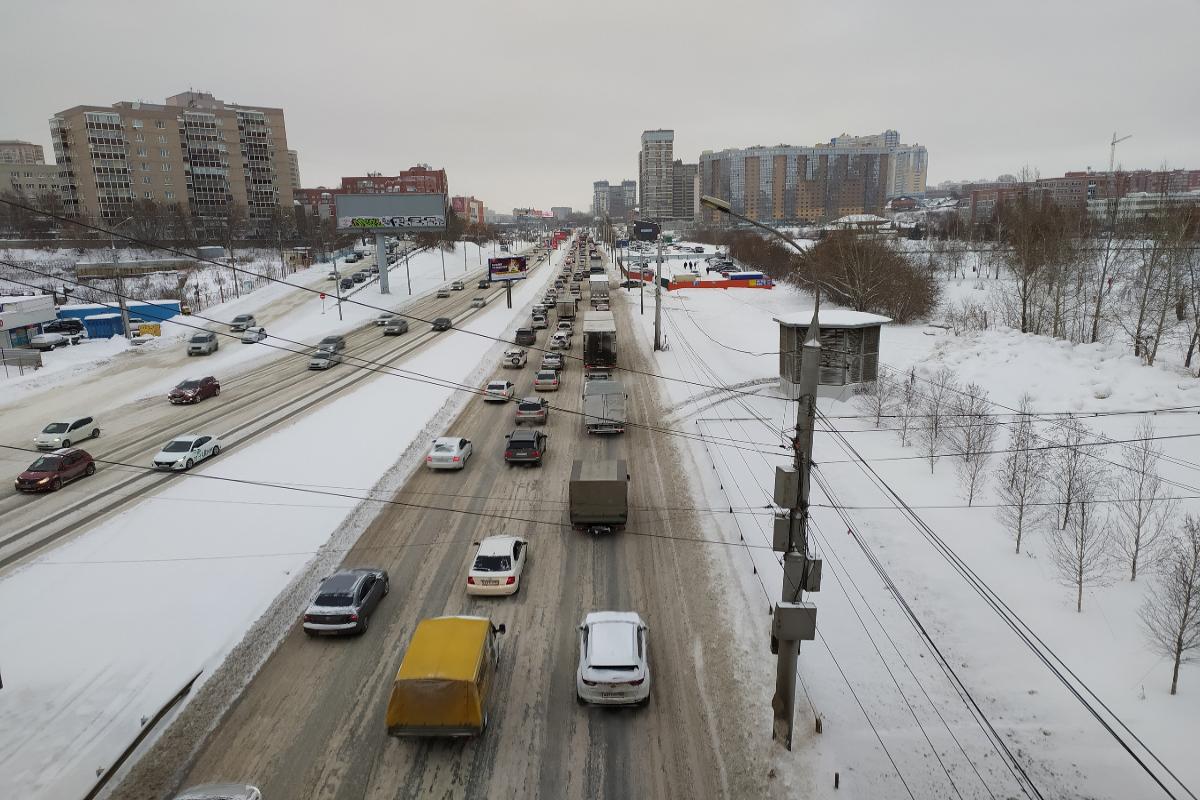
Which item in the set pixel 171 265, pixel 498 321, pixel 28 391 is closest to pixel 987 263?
pixel 498 321

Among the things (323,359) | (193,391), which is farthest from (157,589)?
(323,359)

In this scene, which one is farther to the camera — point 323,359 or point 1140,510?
point 323,359

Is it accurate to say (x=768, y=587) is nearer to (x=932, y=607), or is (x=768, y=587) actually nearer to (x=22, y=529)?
(x=932, y=607)

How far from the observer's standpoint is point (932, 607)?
50.2ft

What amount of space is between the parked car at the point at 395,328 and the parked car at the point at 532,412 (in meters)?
29.3

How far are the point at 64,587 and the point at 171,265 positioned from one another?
90.6 metres

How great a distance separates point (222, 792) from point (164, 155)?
145567 mm

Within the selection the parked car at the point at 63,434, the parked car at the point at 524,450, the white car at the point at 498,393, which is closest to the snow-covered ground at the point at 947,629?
Result: the parked car at the point at 524,450

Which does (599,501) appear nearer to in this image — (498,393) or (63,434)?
(498,393)

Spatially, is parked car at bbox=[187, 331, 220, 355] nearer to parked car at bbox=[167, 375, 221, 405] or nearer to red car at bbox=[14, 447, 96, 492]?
parked car at bbox=[167, 375, 221, 405]

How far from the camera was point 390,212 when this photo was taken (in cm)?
6869

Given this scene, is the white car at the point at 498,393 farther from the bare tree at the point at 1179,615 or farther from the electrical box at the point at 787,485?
the bare tree at the point at 1179,615

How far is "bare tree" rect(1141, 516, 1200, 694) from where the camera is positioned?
12.0 metres

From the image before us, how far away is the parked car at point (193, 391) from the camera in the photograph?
35156 mm
